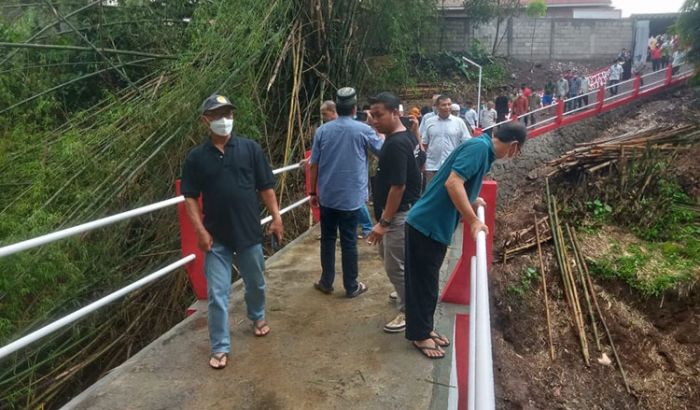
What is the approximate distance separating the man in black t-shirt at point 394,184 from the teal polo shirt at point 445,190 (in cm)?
27

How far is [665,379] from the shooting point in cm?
632

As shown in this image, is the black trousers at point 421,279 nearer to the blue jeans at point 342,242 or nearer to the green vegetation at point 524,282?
the blue jeans at point 342,242

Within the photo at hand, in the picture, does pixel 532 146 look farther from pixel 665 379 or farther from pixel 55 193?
pixel 55 193

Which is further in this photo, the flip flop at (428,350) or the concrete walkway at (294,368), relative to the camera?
the flip flop at (428,350)

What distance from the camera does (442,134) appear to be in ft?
19.7

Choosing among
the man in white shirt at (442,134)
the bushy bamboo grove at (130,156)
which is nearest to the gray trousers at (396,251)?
the bushy bamboo grove at (130,156)

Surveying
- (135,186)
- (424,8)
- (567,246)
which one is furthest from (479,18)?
(135,186)

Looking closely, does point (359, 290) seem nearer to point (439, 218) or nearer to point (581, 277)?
point (439, 218)

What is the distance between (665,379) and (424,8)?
37.3ft

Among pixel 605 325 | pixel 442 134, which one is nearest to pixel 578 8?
pixel 605 325

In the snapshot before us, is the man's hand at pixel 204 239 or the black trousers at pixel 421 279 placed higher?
the man's hand at pixel 204 239

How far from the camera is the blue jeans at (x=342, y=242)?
4000 millimetres

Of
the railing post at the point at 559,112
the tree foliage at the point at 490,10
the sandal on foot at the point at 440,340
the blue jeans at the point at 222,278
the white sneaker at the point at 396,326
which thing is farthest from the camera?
the tree foliage at the point at 490,10

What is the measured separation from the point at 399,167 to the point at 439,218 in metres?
0.49
